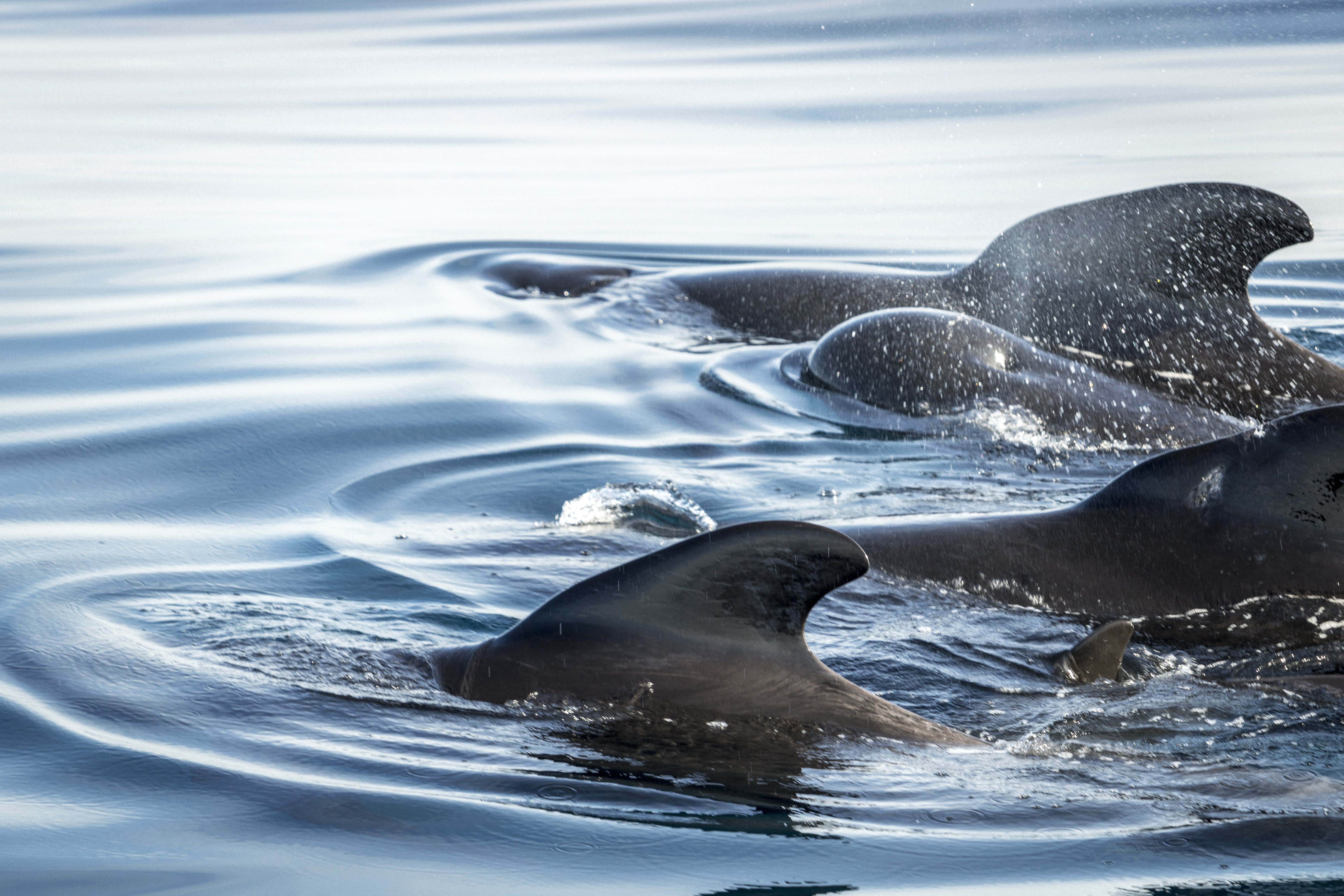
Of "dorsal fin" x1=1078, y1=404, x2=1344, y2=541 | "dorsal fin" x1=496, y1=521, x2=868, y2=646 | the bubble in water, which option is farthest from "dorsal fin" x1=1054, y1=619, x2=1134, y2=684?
the bubble in water

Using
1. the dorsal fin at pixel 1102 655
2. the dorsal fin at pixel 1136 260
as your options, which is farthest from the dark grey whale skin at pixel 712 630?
the dorsal fin at pixel 1136 260

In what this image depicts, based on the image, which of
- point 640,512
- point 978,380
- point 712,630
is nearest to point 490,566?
point 640,512

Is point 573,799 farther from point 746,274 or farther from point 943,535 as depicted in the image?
point 746,274

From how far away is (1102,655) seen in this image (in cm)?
451

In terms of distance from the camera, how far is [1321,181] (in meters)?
18.6

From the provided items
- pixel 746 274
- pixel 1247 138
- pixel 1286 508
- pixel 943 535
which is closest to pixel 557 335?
pixel 746 274

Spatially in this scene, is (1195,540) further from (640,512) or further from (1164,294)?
(1164,294)

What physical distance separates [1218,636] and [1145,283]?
5015mm

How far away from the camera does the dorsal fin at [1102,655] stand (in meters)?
4.51

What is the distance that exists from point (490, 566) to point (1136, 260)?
526 centimetres

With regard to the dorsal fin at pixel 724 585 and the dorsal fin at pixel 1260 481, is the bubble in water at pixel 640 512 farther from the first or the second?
the dorsal fin at pixel 724 585

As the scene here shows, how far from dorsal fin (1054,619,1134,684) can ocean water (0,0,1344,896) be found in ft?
0.28

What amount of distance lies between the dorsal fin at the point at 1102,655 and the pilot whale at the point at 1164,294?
16.0ft

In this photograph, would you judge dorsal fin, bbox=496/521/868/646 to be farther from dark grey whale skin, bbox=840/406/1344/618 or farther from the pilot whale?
the pilot whale
